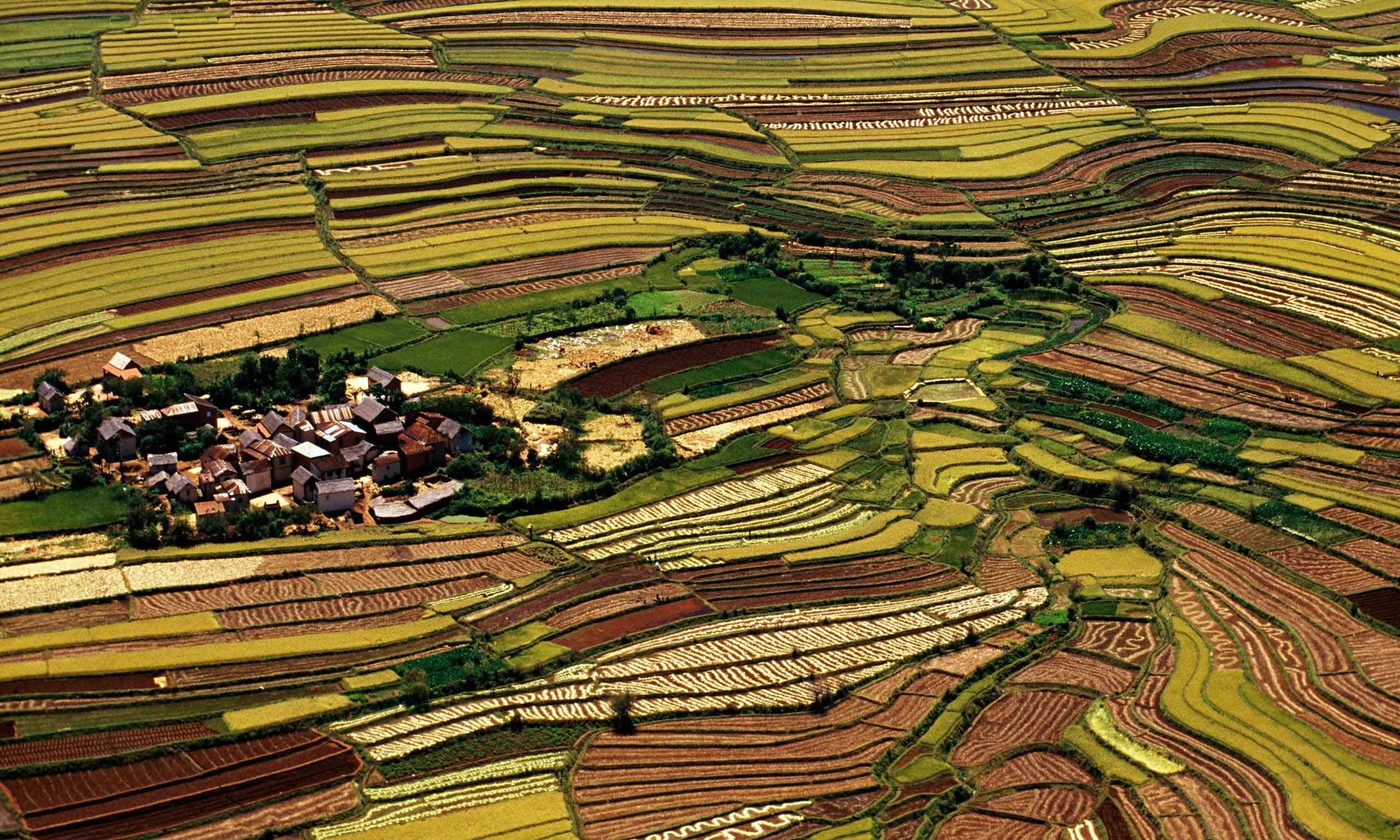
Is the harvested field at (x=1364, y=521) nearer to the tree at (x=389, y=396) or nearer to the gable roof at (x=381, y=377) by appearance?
the tree at (x=389, y=396)

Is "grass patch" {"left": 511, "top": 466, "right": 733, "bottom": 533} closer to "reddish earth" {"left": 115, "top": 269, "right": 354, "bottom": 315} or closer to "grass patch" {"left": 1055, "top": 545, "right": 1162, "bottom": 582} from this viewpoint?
"grass patch" {"left": 1055, "top": 545, "right": 1162, "bottom": 582}

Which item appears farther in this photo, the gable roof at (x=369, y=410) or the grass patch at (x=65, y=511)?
the gable roof at (x=369, y=410)

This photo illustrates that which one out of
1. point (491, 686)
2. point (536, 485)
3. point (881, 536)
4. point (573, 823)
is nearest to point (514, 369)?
point (536, 485)

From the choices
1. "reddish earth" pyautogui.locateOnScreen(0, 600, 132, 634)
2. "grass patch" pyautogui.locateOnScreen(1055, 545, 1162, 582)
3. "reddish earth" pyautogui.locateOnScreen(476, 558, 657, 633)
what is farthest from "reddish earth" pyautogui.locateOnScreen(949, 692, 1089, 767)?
"reddish earth" pyautogui.locateOnScreen(0, 600, 132, 634)

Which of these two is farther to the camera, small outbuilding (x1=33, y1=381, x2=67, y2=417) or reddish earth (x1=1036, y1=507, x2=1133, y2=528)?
small outbuilding (x1=33, y1=381, x2=67, y2=417)

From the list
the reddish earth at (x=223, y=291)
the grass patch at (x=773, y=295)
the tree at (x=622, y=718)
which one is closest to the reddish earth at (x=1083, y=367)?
the grass patch at (x=773, y=295)

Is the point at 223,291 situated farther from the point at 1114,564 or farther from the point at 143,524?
the point at 1114,564
